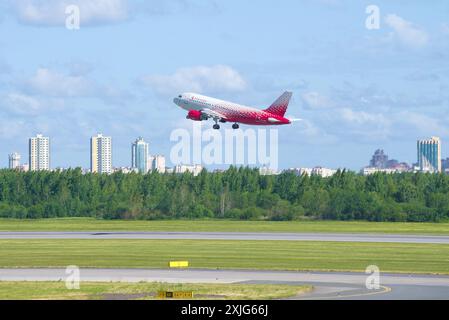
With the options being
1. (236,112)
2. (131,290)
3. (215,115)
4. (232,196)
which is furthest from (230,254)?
(232,196)

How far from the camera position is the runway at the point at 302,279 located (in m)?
54.2

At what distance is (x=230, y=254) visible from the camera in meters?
83.9

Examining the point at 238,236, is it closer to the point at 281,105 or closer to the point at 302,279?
the point at 281,105

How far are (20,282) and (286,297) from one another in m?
17.2

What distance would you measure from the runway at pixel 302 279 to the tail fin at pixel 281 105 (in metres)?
39.6

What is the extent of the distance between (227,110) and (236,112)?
149cm

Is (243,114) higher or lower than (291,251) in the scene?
higher

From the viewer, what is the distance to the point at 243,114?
106m

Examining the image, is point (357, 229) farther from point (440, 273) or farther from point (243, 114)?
point (440, 273)

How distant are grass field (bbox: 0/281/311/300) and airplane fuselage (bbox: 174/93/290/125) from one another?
45319mm

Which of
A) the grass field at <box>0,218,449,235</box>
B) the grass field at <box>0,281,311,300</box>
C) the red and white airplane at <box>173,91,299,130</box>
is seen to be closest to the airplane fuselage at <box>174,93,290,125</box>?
the red and white airplane at <box>173,91,299,130</box>

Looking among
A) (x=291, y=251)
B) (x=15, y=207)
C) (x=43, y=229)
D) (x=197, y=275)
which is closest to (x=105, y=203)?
(x=15, y=207)

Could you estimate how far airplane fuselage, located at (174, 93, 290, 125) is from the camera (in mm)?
104125
